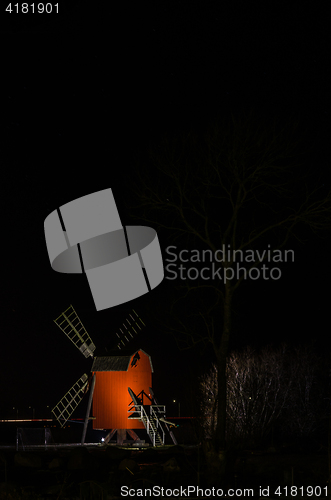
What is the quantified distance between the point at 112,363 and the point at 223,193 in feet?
31.5

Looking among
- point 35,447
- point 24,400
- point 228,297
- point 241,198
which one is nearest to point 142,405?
point 35,447

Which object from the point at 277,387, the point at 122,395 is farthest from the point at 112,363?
the point at 277,387

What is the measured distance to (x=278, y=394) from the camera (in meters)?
37.7

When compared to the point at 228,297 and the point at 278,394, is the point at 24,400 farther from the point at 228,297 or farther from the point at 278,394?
the point at 228,297

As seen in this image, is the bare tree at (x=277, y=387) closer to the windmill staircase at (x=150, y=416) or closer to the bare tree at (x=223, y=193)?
the windmill staircase at (x=150, y=416)

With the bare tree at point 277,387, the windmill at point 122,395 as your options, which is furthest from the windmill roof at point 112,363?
the bare tree at point 277,387

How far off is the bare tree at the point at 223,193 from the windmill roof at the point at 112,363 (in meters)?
6.57

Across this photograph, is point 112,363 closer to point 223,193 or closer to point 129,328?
point 129,328

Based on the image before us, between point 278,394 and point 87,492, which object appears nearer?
point 87,492

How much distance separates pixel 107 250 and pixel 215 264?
4.52 metres

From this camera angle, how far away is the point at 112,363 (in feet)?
91.2

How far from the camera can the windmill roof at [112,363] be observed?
27.6m

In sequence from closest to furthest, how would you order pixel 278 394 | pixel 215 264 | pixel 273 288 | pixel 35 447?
pixel 215 264 → pixel 35 447 → pixel 278 394 → pixel 273 288

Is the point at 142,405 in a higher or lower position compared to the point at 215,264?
lower
